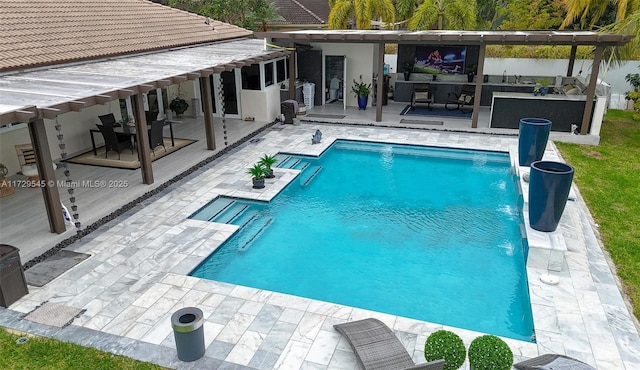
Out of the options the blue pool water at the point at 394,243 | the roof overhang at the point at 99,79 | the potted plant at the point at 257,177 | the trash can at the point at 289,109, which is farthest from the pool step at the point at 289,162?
the trash can at the point at 289,109

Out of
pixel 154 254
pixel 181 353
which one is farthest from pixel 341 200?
pixel 181 353

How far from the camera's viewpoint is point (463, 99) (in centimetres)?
1920

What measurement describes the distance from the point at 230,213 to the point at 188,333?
4960 millimetres

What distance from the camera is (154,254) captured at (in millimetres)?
8297

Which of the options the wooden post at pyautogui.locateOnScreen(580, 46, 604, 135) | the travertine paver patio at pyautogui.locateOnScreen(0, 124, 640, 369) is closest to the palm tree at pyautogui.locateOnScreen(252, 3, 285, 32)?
the wooden post at pyautogui.locateOnScreen(580, 46, 604, 135)

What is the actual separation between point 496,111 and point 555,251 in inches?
375

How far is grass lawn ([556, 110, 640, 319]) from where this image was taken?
26.6ft

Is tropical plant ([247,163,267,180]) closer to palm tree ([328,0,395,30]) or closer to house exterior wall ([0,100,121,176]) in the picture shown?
house exterior wall ([0,100,121,176])

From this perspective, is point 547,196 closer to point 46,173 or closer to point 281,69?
point 46,173

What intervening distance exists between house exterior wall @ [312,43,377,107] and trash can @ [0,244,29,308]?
48.7 ft

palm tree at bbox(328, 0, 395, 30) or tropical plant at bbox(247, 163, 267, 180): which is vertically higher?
palm tree at bbox(328, 0, 395, 30)

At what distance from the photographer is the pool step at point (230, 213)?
9977mm

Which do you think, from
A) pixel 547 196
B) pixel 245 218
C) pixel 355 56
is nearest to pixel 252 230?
pixel 245 218

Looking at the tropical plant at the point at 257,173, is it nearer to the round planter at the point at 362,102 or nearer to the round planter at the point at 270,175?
the round planter at the point at 270,175
